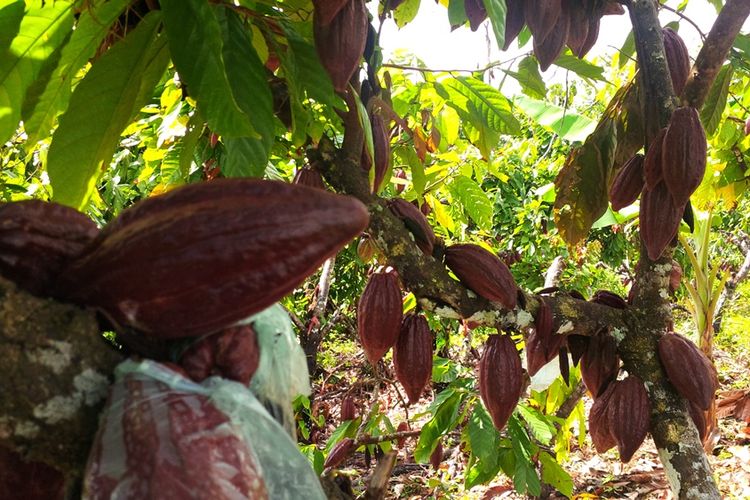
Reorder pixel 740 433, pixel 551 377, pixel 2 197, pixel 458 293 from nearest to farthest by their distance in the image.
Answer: pixel 458 293
pixel 551 377
pixel 2 197
pixel 740 433

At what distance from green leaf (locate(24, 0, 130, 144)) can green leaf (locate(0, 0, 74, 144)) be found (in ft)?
0.05

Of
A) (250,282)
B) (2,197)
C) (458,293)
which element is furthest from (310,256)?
(2,197)

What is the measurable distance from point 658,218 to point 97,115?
0.88 meters

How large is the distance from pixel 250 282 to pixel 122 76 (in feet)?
1.55

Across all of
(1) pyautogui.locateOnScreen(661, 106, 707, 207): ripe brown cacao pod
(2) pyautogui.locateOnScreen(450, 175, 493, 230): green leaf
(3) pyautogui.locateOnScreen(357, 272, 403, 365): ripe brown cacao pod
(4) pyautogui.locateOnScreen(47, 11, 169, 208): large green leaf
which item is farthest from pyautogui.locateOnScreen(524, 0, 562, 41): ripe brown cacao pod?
(2) pyautogui.locateOnScreen(450, 175, 493, 230): green leaf

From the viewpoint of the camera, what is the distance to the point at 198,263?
0.33 meters

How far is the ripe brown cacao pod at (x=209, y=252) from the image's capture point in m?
0.33

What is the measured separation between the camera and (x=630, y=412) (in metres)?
1.08

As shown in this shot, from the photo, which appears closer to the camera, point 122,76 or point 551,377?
point 122,76

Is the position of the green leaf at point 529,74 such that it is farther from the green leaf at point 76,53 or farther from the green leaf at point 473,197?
the green leaf at point 76,53

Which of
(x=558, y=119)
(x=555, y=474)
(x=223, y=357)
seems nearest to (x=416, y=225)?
(x=223, y=357)

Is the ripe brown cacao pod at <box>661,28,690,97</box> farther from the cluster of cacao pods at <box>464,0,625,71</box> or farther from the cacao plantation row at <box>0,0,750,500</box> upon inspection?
the cluster of cacao pods at <box>464,0,625,71</box>

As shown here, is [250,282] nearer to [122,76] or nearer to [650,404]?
[122,76]

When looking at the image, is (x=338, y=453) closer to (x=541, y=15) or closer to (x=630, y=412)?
(x=630, y=412)
